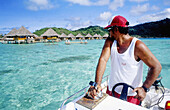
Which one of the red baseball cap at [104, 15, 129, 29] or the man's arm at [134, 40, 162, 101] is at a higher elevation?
the red baseball cap at [104, 15, 129, 29]

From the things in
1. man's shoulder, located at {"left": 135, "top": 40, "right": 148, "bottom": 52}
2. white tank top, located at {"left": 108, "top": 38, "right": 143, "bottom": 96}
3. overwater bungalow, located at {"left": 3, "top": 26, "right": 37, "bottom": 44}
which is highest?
overwater bungalow, located at {"left": 3, "top": 26, "right": 37, "bottom": 44}

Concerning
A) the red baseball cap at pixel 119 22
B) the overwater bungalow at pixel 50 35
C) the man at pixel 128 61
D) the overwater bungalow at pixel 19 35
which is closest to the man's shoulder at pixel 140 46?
the man at pixel 128 61

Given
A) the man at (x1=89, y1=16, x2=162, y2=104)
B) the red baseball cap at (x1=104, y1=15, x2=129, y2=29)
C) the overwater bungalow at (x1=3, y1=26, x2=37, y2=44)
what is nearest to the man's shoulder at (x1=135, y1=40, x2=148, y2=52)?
the man at (x1=89, y1=16, x2=162, y2=104)

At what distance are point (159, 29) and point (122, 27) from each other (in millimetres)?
109492

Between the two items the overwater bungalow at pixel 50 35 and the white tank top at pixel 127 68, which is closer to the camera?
the white tank top at pixel 127 68

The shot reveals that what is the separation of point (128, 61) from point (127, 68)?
0.09m

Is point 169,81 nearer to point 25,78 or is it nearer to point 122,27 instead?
point 122,27

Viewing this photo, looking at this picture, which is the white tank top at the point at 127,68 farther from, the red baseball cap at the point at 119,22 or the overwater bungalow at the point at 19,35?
the overwater bungalow at the point at 19,35

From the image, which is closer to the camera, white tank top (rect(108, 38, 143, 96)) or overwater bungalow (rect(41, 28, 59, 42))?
white tank top (rect(108, 38, 143, 96))

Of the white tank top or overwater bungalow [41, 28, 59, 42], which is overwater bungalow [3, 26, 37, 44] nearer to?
overwater bungalow [41, 28, 59, 42]

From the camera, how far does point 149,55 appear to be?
1201mm

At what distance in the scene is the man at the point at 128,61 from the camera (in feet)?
4.03

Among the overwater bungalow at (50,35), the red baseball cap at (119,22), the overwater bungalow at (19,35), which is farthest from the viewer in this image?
the overwater bungalow at (50,35)

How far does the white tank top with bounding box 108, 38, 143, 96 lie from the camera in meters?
1.30
